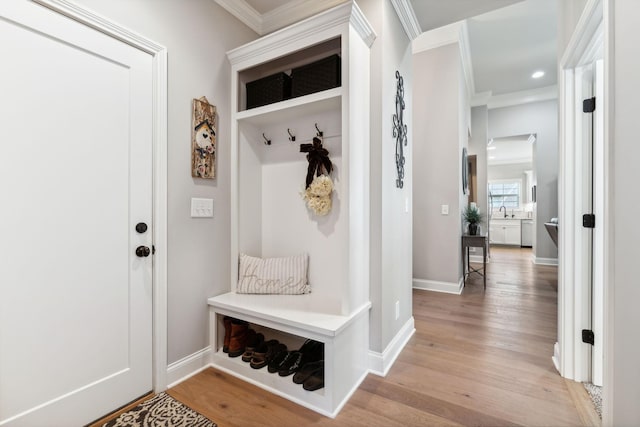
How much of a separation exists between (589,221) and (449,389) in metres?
1.32

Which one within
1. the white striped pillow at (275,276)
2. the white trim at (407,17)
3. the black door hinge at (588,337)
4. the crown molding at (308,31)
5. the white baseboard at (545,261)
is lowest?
the white baseboard at (545,261)

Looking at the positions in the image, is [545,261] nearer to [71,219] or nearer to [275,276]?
[275,276]

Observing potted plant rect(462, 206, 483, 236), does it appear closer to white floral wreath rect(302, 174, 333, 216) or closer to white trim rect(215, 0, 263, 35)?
white floral wreath rect(302, 174, 333, 216)

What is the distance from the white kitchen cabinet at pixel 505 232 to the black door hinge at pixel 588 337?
749 cm

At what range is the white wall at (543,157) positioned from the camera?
5434 mm

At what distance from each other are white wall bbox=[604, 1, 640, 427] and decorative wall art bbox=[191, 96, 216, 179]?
2.14m

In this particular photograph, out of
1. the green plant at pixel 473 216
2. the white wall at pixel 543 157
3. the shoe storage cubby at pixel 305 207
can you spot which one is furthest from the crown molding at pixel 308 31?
the white wall at pixel 543 157

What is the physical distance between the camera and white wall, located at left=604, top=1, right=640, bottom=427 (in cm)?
102

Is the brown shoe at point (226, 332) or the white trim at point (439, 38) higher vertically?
the white trim at point (439, 38)

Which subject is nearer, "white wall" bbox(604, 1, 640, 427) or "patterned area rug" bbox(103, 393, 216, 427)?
"white wall" bbox(604, 1, 640, 427)

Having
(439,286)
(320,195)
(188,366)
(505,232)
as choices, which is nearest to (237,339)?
(188,366)

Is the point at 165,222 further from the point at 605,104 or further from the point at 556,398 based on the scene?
the point at 556,398

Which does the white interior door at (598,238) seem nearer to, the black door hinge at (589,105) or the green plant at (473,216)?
the black door hinge at (589,105)

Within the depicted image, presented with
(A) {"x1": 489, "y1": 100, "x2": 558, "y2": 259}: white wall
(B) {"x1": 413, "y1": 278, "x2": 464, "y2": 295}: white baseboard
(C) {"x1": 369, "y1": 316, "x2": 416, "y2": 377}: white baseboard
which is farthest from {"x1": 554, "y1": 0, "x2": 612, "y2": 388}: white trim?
(A) {"x1": 489, "y1": 100, "x2": 558, "y2": 259}: white wall
